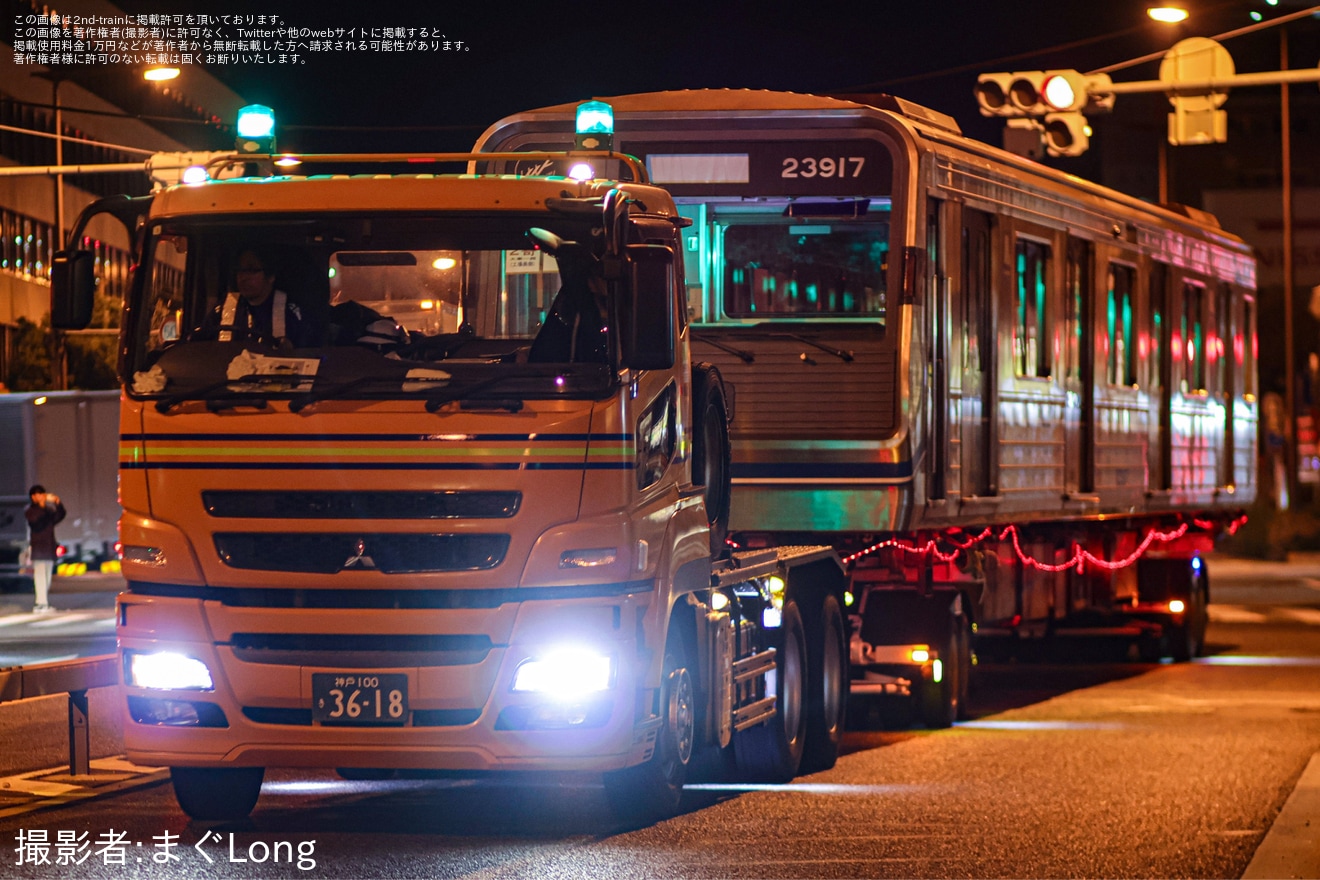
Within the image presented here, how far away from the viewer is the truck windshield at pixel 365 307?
9.21m

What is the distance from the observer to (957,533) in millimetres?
14758

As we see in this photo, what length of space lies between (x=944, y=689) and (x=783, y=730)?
2.88 meters

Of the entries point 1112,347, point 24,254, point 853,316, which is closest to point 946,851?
point 853,316

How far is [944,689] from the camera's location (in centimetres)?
1452

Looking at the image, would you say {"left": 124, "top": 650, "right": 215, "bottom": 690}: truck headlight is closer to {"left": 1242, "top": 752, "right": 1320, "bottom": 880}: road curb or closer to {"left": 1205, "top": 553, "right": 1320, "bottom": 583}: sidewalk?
{"left": 1242, "top": 752, "right": 1320, "bottom": 880}: road curb

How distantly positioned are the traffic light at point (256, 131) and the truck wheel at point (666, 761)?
314cm

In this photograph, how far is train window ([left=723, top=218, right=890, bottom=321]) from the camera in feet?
44.7

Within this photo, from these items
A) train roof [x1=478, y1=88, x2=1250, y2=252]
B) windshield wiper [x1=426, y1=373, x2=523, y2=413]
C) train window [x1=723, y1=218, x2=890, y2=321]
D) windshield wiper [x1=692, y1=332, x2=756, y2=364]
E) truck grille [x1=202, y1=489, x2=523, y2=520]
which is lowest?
truck grille [x1=202, y1=489, x2=523, y2=520]

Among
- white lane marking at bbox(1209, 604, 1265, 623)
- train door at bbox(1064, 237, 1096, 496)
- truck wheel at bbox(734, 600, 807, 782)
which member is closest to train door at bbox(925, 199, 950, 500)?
truck wheel at bbox(734, 600, 807, 782)

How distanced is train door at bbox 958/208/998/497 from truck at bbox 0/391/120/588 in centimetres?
2609

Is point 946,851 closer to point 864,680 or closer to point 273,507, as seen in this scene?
point 273,507

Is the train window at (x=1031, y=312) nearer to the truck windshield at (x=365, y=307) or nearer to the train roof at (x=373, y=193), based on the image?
the train roof at (x=373, y=193)

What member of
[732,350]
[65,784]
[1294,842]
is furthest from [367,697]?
[732,350]

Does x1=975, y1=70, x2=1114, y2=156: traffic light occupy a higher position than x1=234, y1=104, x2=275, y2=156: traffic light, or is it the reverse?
x1=975, y1=70, x2=1114, y2=156: traffic light
